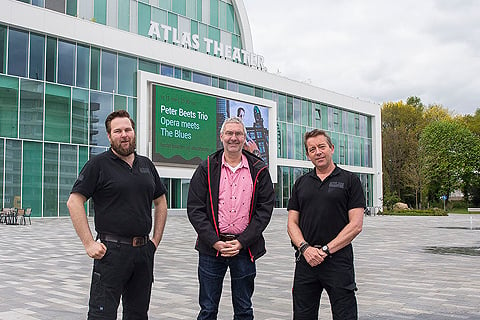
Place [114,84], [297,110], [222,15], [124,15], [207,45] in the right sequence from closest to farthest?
[114,84]
[124,15]
[207,45]
[222,15]
[297,110]

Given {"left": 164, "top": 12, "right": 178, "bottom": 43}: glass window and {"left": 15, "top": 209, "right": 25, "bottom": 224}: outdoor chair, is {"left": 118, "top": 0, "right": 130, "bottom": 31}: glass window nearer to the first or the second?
{"left": 164, "top": 12, "right": 178, "bottom": 43}: glass window

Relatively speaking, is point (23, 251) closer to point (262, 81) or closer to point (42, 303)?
point (42, 303)

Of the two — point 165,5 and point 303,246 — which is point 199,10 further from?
point 303,246

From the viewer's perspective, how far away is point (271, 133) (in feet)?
125

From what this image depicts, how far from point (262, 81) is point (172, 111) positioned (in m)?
9.30

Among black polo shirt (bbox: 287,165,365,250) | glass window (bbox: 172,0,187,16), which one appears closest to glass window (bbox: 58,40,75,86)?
glass window (bbox: 172,0,187,16)

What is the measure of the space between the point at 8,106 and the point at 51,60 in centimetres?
321

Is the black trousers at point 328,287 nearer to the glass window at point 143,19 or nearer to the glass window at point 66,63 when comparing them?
the glass window at point 66,63

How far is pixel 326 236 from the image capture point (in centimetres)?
403

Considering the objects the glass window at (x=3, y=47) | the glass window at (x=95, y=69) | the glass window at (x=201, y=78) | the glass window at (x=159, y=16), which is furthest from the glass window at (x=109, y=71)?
the glass window at (x=159, y=16)

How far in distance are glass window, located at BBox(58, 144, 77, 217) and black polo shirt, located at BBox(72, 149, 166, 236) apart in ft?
72.8

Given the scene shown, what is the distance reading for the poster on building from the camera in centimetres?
2977

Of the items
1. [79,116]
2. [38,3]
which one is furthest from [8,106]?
[38,3]

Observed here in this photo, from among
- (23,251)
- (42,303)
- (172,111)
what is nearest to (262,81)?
(172,111)
